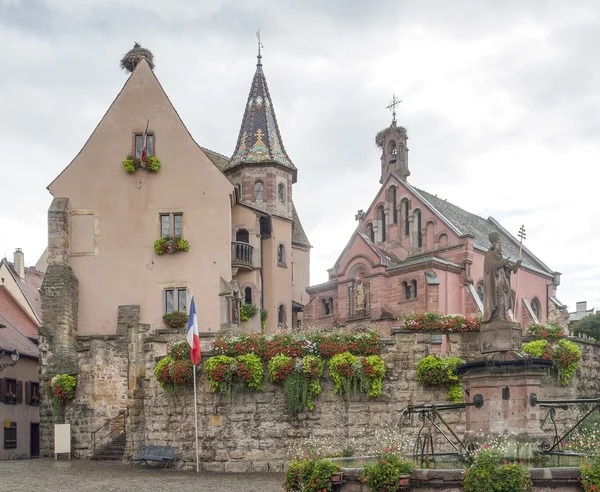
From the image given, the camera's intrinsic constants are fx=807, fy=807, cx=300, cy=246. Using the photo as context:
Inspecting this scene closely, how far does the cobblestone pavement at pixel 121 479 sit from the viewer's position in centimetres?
1706

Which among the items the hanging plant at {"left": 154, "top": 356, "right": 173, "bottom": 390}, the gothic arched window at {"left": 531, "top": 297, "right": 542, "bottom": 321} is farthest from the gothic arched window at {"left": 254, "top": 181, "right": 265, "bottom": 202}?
the gothic arched window at {"left": 531, "top": 297, "right": 542, "bottom": 321}

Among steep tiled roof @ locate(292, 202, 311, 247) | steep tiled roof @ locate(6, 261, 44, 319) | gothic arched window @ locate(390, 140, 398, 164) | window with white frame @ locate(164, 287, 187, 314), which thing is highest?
gothic arched window @ locate(390, 140, 398, 164)

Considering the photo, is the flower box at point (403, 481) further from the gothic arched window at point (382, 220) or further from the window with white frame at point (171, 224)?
the gothic arched window at point (382, 220)

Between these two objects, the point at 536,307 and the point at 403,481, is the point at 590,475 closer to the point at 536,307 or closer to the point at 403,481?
the point at 403,481

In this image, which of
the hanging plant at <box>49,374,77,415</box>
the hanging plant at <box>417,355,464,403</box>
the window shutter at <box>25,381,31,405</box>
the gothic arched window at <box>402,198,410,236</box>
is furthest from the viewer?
the gothic arched window at <box>402,198,410,236</box>

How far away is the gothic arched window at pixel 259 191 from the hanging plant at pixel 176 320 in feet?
29.4

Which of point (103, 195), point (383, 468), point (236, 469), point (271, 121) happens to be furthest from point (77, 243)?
point (383, 468)

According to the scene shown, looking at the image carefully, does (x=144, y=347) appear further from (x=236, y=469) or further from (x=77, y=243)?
(x=77, y=243)

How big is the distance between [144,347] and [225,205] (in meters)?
9.46

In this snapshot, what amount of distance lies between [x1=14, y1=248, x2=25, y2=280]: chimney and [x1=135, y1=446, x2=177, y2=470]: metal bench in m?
30.5

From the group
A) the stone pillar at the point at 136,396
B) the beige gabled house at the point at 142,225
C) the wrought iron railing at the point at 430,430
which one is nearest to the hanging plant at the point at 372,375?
the wrought iron railing at the point at 430,430

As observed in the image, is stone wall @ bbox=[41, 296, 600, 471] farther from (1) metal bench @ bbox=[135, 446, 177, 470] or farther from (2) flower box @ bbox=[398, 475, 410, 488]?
(2) flower box @ bbox=[398, 475, 410, 488]

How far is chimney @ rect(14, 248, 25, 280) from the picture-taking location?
49.7m

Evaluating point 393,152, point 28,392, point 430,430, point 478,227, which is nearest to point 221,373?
point 430,430
